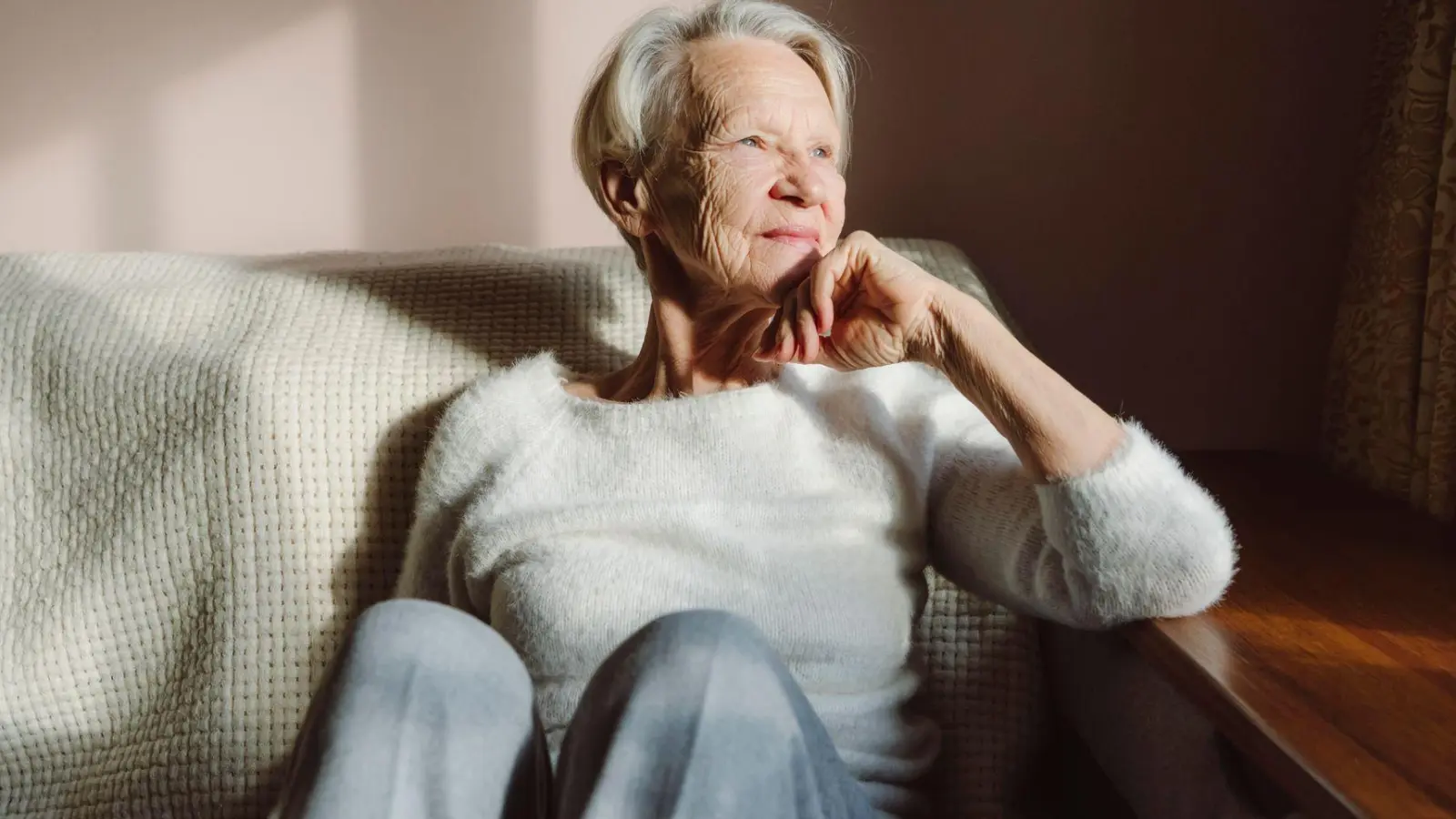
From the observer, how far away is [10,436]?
1254 millimetres

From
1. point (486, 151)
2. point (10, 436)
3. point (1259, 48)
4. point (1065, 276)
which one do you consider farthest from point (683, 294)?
point (1259, 48)

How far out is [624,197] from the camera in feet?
3.79

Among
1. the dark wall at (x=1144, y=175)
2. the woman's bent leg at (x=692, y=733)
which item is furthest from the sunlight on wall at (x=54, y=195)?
the woman's bent leg at (x=692, y=733)

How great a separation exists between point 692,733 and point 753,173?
0.52m

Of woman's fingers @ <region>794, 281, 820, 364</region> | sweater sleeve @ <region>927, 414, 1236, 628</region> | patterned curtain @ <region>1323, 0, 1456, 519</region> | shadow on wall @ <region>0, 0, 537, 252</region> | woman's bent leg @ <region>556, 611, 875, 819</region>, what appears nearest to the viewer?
woman's bent leg @ <region>556, 611, 875, 819</region>

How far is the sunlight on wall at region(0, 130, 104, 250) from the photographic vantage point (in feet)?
4.96

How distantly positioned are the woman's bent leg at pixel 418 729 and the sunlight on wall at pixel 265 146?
894mm

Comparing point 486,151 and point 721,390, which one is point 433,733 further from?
point 486,151

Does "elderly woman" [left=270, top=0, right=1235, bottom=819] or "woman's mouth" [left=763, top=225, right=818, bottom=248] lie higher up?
"woman's mouth" [left=763, top=225, right=818, bottom=248]

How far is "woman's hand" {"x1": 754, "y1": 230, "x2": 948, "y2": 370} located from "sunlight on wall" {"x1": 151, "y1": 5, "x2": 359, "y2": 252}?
0.80 metres

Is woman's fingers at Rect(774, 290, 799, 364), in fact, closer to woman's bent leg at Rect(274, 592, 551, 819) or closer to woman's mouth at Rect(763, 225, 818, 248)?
woman's mouth at Rect(763, 225, 818, 248)

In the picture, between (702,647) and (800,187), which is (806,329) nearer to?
(800,187)

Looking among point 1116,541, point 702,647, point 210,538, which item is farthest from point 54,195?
point 1116,541

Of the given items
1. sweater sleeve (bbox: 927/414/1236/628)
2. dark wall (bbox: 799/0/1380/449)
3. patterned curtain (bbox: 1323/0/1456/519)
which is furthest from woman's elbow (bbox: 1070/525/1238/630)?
dark wall (bbox: 799/0/1380/449)
